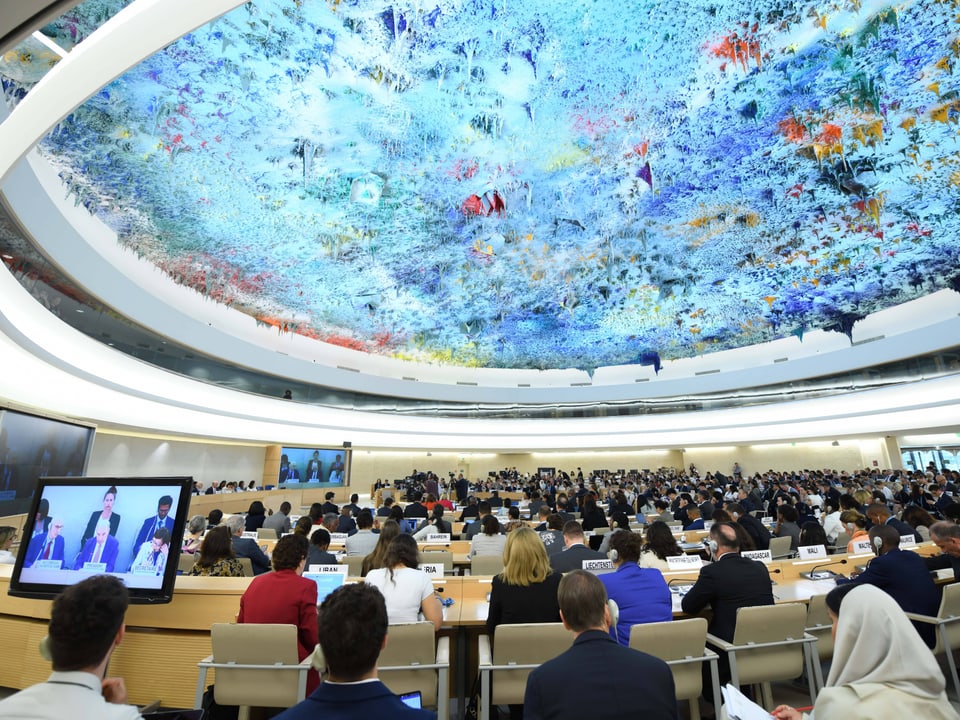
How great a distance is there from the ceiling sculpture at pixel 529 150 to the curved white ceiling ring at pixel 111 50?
2.81 metres

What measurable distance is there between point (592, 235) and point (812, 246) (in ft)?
15.4

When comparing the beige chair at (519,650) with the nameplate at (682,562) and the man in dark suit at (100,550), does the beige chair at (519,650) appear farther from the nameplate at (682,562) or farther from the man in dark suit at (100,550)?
the nameplate at (682,562)

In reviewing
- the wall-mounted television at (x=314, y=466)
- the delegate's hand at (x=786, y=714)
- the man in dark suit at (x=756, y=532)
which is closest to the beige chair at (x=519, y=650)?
the delegate's hand at (x=786, y=714)

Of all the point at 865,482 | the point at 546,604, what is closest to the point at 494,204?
the point at 546,604

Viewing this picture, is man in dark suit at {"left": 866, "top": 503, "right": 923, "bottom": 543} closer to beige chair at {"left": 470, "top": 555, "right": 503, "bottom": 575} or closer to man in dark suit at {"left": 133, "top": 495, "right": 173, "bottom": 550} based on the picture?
beige chair at {"left": 470, "top": 555, "right": 503, "bottom": 575}

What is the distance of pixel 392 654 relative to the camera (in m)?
2.79

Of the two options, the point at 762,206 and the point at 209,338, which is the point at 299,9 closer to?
the point at 762,206

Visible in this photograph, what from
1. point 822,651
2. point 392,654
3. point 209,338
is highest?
point 209,338

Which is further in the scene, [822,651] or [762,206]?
[762,206]

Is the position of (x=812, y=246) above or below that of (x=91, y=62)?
above

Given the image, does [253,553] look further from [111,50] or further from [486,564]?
[111,50]

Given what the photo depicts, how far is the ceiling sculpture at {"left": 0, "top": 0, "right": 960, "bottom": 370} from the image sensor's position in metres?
Result: 5.46

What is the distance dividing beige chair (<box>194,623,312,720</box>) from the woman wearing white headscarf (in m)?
2.46

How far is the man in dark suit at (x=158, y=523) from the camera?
258cm
